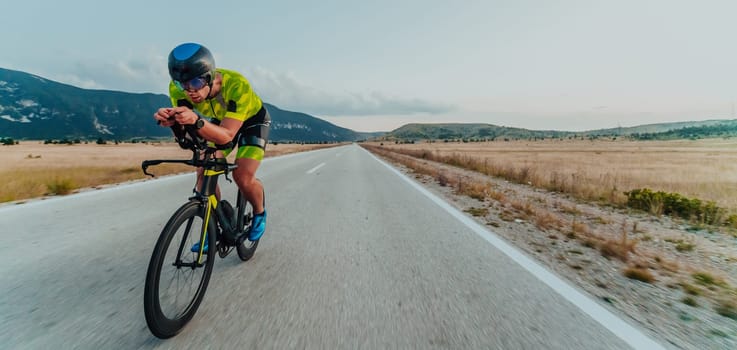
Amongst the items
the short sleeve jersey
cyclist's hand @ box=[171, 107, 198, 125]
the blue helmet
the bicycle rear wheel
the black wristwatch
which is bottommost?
the bicycle rear wheel

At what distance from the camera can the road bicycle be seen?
1876 millimetres

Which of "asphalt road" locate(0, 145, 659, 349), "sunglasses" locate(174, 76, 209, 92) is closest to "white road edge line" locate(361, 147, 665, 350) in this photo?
"asphalt road" locate(0, 145, 659, 349)

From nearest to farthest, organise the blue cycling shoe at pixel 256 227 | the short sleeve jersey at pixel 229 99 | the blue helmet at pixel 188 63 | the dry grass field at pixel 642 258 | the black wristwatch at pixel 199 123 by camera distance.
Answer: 1. the black wristwatch at pixel 199 123
2. the blue helmet at pixel 188 63
3. the dry grass field at pixel 642 258
4. the short sleeve jersey at pixel 229 99
5. the blue cycling shoe at pixel 256 227

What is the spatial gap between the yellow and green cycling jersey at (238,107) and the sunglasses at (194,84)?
0.43ft

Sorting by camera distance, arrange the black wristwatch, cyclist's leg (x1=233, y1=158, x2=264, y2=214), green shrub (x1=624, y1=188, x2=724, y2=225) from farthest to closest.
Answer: green shrub (x1=624, y1=188, x2=724, y2=225)
cyclist's leg (x1=233, y1=158, x2=264, y2=214)
the black wristwatch

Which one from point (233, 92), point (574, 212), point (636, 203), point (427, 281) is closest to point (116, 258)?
point (233, 92)

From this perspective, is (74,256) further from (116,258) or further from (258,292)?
(258,292)

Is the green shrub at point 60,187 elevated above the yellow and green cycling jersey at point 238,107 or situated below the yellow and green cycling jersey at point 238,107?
below

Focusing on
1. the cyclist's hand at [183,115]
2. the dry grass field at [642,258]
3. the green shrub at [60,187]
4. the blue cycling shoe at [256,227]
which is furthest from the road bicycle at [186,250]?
the green shrub at [60,187]

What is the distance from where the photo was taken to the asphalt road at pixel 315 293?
199cm

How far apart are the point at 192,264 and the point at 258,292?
556mm

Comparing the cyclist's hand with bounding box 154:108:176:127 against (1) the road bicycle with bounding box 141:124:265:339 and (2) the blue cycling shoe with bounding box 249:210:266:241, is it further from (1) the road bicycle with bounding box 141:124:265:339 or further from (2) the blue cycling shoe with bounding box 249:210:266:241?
(2) the blue cycling shoe with bounding box 249:210:266:241

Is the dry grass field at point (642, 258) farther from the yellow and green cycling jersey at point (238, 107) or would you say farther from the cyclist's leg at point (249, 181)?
the yellow and green cycling jersey at point (238, 107)

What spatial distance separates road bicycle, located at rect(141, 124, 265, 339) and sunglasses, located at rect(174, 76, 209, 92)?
34 centimetres
